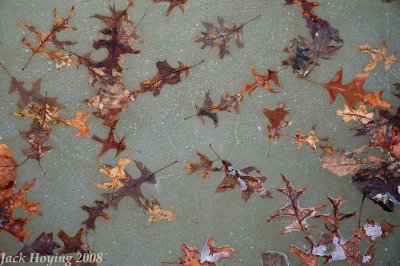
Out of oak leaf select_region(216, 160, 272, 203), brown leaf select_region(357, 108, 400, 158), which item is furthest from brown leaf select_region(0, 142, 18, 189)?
brown leaf select_region(357, 108, 400, 158)

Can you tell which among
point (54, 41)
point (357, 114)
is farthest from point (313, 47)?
point (54, 41)

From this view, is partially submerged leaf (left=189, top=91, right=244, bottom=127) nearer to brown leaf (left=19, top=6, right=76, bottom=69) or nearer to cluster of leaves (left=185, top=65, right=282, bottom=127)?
cluster of leaves (left=185, top=65, right=282, bottom=127)

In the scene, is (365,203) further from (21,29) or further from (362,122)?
(21,29)

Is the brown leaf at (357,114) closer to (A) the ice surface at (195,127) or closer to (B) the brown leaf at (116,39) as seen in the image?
(A) the ice surface at (195,127)

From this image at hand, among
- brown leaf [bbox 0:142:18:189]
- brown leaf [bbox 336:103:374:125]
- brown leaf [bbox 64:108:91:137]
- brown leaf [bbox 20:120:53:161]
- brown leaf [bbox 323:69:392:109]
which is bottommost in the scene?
brown leaf [bbox 0:142:18:189]

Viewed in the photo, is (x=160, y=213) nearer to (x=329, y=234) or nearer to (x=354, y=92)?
(x=329, y=234)

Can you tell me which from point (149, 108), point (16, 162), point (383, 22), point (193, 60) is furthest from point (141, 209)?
point (383, 22)
